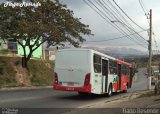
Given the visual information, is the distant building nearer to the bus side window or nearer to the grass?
the grass

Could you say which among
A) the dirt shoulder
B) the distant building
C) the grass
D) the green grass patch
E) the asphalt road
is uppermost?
the distant building

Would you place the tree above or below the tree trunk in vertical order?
above

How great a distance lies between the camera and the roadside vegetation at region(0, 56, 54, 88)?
3750 centimetres

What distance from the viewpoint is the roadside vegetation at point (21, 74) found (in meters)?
37.5

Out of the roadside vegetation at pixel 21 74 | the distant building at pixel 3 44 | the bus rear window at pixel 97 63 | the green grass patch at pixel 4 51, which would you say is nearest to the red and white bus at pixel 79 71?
the bus rear window at pixel 97 63

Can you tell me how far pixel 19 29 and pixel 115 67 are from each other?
1136 cm

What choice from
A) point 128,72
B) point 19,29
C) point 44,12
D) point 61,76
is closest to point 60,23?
point 44,12

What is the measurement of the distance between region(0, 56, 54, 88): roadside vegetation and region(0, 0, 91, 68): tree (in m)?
1.18

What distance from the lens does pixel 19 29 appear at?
118ft

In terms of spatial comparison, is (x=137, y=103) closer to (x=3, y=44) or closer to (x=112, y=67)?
(x=112, y=67)

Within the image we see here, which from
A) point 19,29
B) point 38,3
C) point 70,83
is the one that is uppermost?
point 38,3

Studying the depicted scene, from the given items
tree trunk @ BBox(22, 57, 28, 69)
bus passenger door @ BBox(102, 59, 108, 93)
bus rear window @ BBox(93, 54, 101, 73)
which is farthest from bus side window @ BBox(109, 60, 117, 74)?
tree trunk @ BBox(22, 57, 28, 69)

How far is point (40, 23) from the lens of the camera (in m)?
37.4

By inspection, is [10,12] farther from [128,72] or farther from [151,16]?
[151,16]
